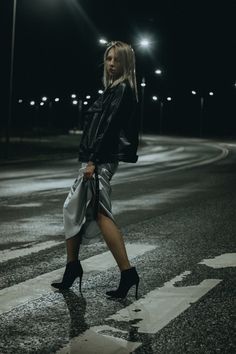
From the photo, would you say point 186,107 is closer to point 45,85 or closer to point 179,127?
point 179,127

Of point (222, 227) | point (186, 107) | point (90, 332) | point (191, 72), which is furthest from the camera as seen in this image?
point (186, 107)

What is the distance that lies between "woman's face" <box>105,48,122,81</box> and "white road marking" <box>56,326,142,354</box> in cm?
206

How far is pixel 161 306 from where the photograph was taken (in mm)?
5113

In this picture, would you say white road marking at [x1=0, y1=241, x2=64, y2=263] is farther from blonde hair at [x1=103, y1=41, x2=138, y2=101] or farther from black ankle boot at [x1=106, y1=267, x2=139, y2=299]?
blonde hair at [x1=103, y1=41, x2=138, y2=101]

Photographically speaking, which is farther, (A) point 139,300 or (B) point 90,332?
(A) point 139,300

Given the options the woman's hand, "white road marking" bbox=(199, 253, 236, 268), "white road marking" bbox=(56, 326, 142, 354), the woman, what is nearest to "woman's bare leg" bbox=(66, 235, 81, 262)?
the woman

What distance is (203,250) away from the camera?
25.0 feet

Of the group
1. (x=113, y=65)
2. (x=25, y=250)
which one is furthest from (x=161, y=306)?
(x=25, y=250)

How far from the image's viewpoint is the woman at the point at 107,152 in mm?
5277

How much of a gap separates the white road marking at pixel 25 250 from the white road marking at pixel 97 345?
2.74 metres

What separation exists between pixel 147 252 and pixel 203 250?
66cm

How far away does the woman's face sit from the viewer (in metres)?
5.40

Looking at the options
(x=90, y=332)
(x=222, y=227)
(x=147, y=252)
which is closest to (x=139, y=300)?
(x=90, y=332)

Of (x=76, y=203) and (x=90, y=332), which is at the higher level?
(x=76, y=203)
